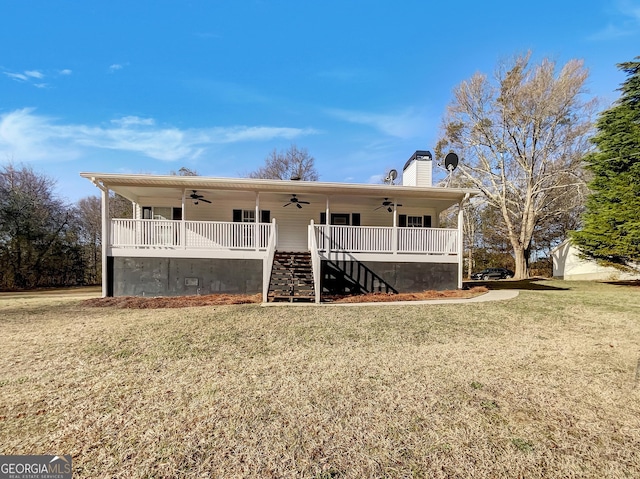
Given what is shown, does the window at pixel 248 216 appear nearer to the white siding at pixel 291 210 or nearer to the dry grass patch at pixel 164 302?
the white siding at pixel 291 210

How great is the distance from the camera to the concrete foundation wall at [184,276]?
10.2m

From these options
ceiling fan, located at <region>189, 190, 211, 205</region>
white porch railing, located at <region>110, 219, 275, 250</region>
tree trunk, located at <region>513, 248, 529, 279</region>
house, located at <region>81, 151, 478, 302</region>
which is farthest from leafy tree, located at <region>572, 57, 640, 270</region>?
ceiling fan, located at <region>189, 190, 211, 205</region>

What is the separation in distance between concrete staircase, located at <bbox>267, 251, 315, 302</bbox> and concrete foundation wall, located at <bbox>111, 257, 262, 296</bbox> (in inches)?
32.7

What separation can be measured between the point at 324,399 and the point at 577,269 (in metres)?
22.4

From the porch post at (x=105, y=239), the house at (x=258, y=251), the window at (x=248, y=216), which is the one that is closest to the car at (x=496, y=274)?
the house at (x=258, y=251)

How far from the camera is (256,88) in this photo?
49.1ft

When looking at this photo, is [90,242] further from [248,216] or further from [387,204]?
[387,204]

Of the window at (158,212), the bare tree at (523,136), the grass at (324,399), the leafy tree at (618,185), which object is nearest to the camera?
the grass at (324,399)

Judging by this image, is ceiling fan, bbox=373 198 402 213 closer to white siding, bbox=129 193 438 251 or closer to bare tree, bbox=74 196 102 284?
white siding, bbox=129 193 438 251

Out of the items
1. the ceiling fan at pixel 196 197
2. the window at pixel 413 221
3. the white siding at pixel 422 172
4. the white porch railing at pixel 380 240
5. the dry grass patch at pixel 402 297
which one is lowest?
the dry grass patch at pixel 402 297

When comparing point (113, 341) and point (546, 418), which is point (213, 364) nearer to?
point (113, 341)

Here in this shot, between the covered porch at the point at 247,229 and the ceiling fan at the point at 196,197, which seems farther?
the ceiling fan at the point at 196,197

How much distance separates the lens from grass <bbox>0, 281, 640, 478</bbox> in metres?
2.19

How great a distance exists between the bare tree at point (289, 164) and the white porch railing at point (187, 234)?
24.0 metres
